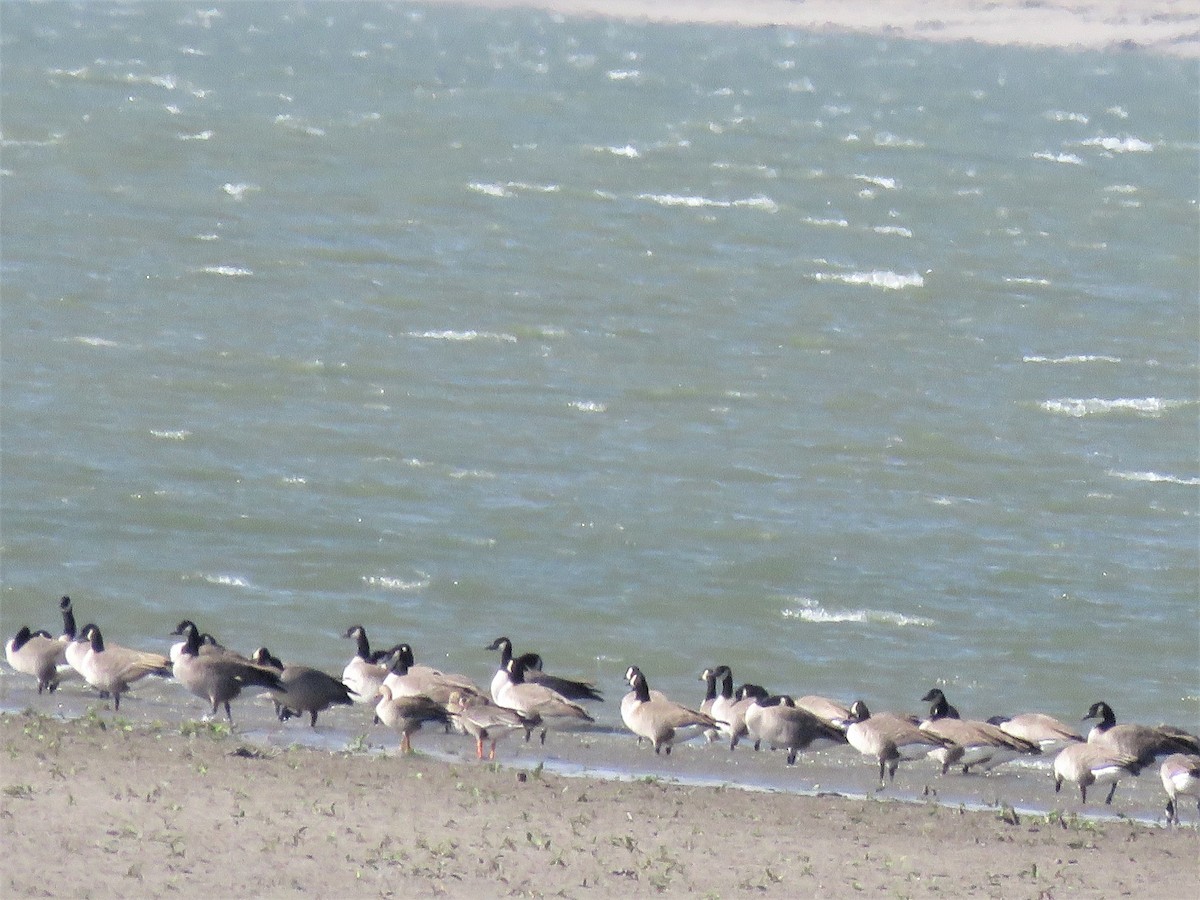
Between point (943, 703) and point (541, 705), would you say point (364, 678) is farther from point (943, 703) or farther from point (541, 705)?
point (943, 703)

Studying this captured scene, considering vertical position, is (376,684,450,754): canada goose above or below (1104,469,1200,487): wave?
below

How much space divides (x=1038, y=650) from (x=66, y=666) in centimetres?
811

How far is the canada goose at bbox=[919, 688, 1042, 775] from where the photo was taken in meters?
13.1

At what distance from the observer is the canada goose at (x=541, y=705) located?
1331 centimetres

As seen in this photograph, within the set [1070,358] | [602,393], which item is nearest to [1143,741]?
[602,393]

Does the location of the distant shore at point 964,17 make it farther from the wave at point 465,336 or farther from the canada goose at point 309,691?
the canada goose at point 309,691

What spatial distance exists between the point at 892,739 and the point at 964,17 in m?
90.0

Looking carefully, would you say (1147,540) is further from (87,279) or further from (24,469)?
(87,279)

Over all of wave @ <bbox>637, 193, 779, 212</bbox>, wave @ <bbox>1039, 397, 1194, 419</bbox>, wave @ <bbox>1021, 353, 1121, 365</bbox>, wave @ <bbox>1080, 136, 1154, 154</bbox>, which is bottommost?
wave @ <bbox>1039, 397, 1194, 419</bbox>

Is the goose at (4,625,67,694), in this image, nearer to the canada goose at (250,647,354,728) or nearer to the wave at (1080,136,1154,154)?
the canada goose at (250,647,354,728)

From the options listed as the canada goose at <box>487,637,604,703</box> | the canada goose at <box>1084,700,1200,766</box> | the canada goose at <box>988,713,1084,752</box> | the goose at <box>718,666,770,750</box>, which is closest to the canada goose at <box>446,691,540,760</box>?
the canada goose at <box>487,637,604,703</box>

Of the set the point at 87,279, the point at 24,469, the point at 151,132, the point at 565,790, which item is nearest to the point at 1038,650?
the point at 565,790

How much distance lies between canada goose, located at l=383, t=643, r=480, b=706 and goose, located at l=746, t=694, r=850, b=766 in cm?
189

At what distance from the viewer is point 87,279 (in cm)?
2848
